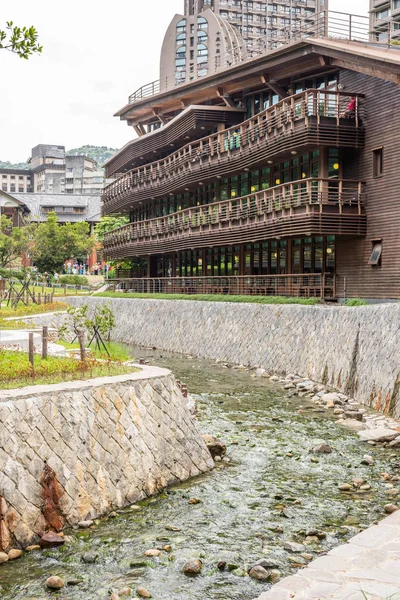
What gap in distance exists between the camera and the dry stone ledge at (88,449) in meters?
10.2

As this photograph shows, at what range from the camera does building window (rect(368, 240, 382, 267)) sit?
29028mm

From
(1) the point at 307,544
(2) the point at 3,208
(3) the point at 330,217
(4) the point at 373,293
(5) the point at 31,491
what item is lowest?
(1) the point at 307,544

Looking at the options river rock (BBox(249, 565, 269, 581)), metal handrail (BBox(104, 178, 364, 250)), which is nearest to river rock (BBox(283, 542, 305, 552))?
river rock (BBox(249, 565, 269, 581))

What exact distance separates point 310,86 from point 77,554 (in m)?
29.8

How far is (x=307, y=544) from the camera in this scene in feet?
33.9

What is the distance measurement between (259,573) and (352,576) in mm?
1596

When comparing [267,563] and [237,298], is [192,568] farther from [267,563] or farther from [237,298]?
[237,298]

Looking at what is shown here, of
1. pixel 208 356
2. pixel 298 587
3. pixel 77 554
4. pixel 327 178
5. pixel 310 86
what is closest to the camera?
pixel 298 587

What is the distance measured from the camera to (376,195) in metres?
29.2

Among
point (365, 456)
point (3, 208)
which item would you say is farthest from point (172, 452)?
point (3, 208)

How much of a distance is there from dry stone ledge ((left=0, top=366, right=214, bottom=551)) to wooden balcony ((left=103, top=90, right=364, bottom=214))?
19446 mm

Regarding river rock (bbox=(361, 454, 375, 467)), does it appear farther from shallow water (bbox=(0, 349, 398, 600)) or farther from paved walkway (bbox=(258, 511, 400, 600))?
paved walkway (bbox=(258, 511, 400, 600))

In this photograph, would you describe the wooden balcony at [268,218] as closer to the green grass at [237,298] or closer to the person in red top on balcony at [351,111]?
the person in red top on balcony at [351,111]

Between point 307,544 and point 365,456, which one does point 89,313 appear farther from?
point 307,544
